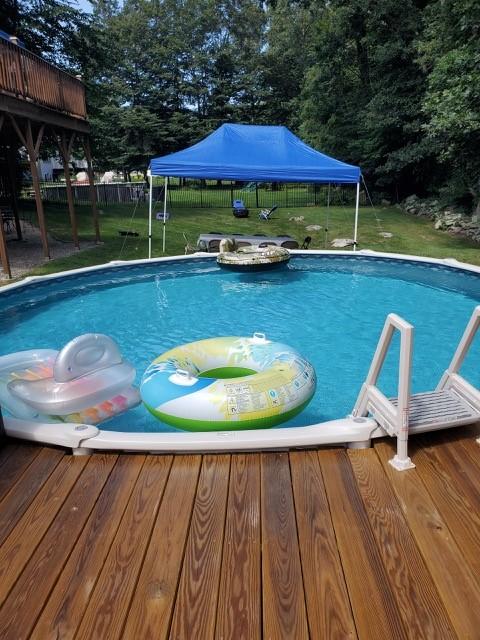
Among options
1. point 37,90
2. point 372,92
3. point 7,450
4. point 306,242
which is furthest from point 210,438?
point 372,92

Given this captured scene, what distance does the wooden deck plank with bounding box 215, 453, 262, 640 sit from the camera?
5.22 ft

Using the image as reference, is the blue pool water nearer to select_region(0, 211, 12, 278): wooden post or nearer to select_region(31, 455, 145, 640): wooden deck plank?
select_region(0, 211, 12, 278): wooden post

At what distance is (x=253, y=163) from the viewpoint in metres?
10.9

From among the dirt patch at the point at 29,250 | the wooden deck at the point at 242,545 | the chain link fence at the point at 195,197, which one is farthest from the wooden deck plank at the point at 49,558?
the chain link fence at the point at 195,197

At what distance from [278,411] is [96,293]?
7.09 metres

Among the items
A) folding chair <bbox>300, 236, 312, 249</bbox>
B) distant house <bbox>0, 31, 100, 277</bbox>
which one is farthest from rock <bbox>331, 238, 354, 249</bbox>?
distant house <bbox>0, 31, 100, 277</bbox>

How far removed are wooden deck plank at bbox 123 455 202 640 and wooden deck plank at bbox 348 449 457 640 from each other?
0.86 metres

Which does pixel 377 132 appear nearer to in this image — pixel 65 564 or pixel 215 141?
pixel 215 141

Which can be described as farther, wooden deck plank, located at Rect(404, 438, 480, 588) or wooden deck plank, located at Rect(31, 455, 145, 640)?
wooden deck plank, located at Rect(404, 438, 480, 588)

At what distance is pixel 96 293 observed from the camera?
9.41 m

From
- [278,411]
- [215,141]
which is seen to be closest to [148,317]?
[278,411]

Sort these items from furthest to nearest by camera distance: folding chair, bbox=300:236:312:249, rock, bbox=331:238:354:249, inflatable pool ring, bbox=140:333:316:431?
rock, bbox=331:238:354:249, folding chair, bbox=300:236:312:249, inflatable pool ring, bbox=140:333:316:431

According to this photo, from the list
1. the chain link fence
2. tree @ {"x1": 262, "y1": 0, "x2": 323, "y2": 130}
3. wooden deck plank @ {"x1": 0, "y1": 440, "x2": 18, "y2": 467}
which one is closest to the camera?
wooden deck plank @ {"x1": 0, "y1": 440, "x2": 18, "y2": 467}

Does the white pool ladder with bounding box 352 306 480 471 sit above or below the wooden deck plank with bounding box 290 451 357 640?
above
